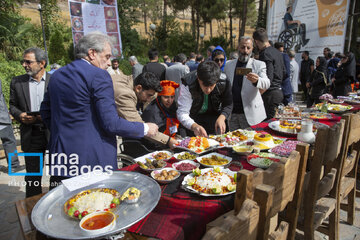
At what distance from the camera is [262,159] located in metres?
1.73

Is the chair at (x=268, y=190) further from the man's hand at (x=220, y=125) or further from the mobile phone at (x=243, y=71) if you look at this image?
the mobile phone at (x=243, y=71)

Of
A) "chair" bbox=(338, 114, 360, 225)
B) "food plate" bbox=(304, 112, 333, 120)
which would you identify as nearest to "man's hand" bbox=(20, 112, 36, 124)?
"chair" bbox=(338, 114, 360, 225)

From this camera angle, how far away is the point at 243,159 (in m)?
1.85

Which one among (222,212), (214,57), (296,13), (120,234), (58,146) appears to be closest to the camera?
(120,234)

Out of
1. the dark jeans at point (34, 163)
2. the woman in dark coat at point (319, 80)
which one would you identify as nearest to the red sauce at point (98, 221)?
the dark jeans at point (34, 163)

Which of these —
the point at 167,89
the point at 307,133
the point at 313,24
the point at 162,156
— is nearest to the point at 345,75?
the point at 313,24

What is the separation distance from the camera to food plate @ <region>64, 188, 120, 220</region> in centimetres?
110

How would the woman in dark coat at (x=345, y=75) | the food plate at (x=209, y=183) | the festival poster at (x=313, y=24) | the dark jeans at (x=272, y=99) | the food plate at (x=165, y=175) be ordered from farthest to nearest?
the festival poster at (x=313, y=24), the woman in dark coat at (x=345, y=75), the dark jeans at (x=272, y=99), the food plate at (x=165, y=175), the food plate at (x=209, y=183)

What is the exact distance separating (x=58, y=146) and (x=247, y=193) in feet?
4.29

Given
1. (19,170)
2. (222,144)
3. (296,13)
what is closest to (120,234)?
(222,144)

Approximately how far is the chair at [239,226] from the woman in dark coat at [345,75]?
607 centimetres

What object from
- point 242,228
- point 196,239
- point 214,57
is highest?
point 214,57

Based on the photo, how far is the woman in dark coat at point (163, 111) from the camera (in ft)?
8.91

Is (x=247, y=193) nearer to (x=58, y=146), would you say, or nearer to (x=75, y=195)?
(x=75, y=195)
